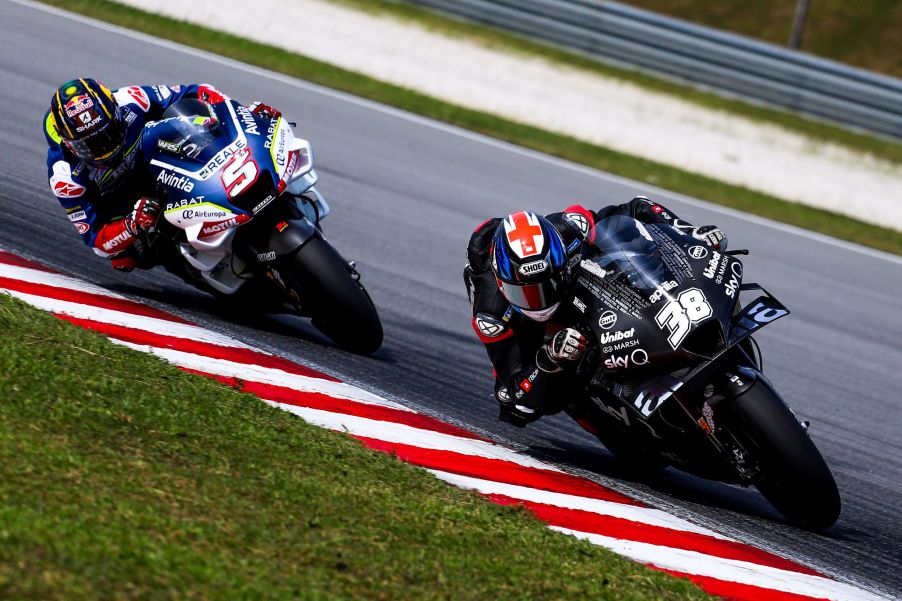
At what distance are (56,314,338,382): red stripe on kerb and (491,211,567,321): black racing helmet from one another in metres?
1.40

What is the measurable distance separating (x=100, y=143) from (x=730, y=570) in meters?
4.32

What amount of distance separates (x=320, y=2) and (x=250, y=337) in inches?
449

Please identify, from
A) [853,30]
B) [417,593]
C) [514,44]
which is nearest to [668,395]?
[417,593]

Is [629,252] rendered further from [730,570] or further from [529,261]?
[730,570]

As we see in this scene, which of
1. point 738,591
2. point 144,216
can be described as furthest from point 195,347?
point 738,591

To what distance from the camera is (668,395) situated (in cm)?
526

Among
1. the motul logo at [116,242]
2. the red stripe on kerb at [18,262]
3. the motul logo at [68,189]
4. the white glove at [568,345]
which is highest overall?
the white glove at [568,345]

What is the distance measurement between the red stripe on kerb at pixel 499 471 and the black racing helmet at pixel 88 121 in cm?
270

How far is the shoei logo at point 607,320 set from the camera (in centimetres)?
548

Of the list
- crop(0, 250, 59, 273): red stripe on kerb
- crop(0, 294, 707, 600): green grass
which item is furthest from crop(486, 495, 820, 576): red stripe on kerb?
crop(0, 250, 59, 273): red stripe on kerb

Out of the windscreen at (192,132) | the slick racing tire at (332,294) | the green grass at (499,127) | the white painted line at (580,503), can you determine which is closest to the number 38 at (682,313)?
the white painted line at (580,503)

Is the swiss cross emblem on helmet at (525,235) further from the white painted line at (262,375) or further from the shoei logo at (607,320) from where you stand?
the white painted line at (262,375)

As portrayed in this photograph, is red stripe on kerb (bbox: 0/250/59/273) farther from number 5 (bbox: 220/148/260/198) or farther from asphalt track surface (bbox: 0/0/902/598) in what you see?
number 5 (bbox: 220/148/260/198)

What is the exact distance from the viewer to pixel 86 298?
267 inches
